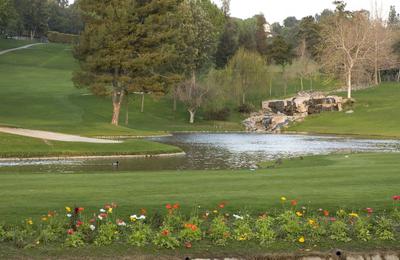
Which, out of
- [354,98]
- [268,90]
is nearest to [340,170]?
[354,98]

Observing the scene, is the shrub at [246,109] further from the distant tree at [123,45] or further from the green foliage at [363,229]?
the green foliage at [363,229]

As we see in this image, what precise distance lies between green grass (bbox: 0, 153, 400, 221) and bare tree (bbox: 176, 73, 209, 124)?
54.0 m

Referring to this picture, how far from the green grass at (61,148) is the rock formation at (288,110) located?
Answer: 33.8m

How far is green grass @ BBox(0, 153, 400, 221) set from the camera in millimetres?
12938

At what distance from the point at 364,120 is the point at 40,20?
118028 mm

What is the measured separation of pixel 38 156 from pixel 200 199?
2122 centimetres

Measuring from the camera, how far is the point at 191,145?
43.6m

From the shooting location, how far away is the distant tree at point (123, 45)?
193 ft

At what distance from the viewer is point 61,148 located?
34.6m

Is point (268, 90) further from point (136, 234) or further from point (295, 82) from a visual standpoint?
point (136, 234)

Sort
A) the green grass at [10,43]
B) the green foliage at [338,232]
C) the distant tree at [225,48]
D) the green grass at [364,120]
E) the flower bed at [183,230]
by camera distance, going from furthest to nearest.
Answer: the green grass at [10,43] → the distant tree at [225,48] → the green grass at [364,120] → the green foliage at [338,232] → the flower bed at [183,230]

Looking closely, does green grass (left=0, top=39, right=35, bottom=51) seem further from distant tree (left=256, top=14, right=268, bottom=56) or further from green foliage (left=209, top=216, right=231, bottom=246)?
green foliage (left=209, top=216, right=231, bottom=246)

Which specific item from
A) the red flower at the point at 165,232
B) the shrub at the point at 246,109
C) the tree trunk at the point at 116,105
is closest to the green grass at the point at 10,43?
the shrub at the point at 246,109

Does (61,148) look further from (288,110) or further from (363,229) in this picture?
(288,110)
